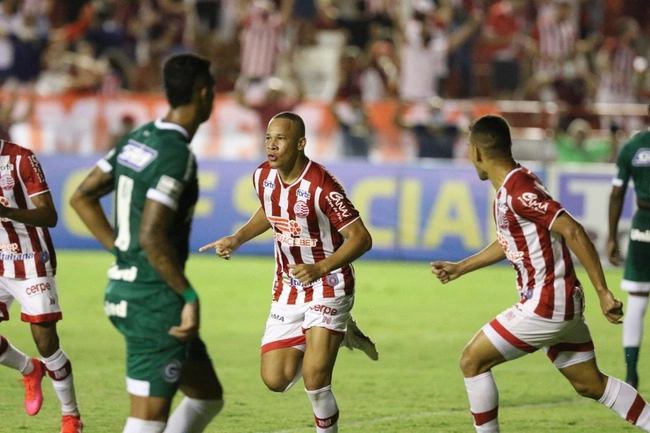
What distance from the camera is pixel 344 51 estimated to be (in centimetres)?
2162

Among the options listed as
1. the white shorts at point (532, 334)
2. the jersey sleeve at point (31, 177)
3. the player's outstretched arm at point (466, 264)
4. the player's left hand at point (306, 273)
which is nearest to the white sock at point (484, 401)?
the white shorts at point (532, 334)

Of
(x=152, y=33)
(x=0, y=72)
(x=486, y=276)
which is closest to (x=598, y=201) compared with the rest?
(x=486, y=276)

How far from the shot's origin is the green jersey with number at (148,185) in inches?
209

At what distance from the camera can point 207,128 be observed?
18938 millimetres

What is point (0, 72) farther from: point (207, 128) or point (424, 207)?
point (424, 207)

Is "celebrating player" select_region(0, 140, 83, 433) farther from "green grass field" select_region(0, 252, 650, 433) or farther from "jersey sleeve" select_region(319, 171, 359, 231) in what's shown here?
"jersey sleeve" select_region(319, 171, 359, 231)

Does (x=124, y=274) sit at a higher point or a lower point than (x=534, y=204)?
lower

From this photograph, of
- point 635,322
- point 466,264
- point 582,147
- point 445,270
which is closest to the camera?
point 445,270

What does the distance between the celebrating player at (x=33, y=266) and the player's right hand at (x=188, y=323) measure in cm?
232

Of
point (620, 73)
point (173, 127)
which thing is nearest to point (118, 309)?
point (173, 127)

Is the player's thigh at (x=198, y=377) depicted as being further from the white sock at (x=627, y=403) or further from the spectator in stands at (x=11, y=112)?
the spectator in stands at (x=11, y=112)

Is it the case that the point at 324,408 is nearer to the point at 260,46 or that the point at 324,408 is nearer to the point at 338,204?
the point at 338,204

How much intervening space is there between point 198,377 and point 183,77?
5.05ft

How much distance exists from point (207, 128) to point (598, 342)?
8792mm
